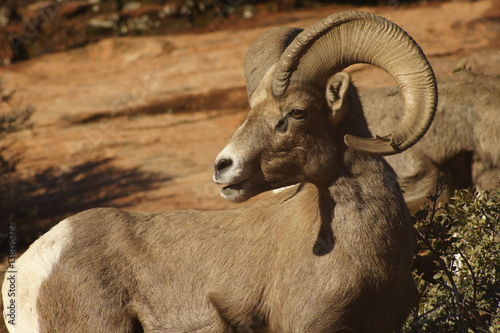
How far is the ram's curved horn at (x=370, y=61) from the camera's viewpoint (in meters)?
3.31

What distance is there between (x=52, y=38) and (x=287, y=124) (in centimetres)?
1507

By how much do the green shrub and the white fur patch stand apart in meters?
2.56

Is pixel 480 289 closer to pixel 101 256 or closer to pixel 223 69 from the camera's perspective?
pixel 101 256

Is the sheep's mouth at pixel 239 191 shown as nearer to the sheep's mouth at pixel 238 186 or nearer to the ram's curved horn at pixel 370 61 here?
the sheep's mouth at pixel 238 186

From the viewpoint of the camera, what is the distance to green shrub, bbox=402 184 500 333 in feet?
14.4

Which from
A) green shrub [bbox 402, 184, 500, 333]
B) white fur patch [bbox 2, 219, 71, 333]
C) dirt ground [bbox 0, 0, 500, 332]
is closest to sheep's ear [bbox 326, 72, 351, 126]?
Answer: green shrub [bbox 402, 184, 500, 333]

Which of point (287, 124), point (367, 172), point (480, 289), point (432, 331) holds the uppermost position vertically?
point (287, 124)

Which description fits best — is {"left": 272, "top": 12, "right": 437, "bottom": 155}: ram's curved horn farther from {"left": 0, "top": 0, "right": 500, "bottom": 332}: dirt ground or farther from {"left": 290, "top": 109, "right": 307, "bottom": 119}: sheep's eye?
{"left": 0, "top": 0, "right": 500, "bottom": 332}: dirt ground

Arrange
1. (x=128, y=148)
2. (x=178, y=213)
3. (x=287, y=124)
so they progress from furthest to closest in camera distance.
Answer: (x=128, y=148)
(x=178, y=213)
(x=287, y=124)

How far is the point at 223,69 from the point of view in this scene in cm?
1434

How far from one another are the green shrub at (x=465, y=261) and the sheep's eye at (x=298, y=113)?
1353 mm

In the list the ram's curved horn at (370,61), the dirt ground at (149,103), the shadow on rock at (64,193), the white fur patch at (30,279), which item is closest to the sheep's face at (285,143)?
the ram's curved horn at (370,61)

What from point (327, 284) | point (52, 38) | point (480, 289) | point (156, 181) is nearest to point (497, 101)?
point (480, 289)

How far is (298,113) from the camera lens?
351 cm
